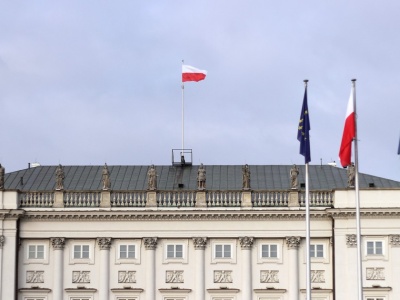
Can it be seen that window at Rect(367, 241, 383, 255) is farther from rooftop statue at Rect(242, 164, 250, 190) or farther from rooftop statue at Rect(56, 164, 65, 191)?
rooftop statue at Rect(56, 164, 65, 191)

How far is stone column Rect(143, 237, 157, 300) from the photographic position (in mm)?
92000

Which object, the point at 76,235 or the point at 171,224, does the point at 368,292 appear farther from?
the point at 76,235

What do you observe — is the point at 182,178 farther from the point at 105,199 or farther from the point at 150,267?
Result: the point at 150,267

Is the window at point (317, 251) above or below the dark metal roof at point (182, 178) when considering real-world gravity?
below

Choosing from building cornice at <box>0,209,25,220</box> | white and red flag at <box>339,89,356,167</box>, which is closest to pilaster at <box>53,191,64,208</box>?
building cornice at <box>0,209,25,220</box>

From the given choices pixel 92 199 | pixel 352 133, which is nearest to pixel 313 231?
pixel 92 199

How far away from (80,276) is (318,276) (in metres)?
17.3

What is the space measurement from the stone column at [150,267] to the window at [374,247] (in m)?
15.5

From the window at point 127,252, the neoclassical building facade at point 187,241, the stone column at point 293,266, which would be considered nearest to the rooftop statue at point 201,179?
the neoclassical building facade at point 187,241

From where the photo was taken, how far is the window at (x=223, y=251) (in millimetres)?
92812

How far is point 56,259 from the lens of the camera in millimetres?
92500

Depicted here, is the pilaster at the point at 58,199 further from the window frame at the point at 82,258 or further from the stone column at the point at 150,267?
the stone column at the point at 150,267

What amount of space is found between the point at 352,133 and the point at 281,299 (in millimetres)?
28899

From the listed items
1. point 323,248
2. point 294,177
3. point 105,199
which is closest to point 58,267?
point 105,199
